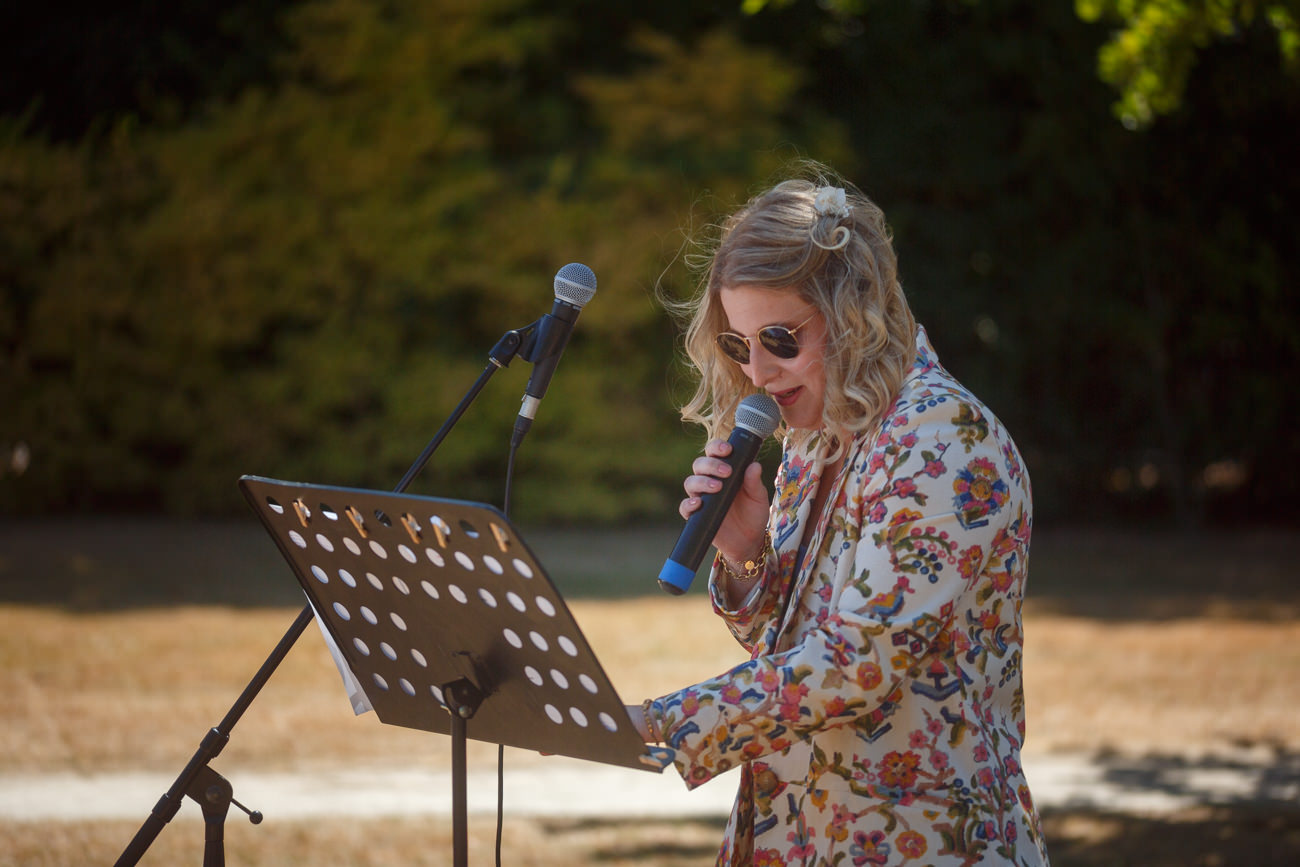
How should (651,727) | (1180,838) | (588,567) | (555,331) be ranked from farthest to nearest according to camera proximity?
(588,567) < (1180,838) < (555,331) < (651,727)

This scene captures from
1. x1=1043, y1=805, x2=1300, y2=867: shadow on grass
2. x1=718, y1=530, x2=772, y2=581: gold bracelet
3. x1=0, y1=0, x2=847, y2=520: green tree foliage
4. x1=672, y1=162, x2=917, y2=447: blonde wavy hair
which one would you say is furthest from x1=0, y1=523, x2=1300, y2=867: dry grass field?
x1=672, y1=162, x2=917, y2=447: blonde wavy hair

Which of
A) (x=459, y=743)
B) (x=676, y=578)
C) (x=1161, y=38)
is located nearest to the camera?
(x=459, y=743)

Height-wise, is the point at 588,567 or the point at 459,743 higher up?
the point at 459,743

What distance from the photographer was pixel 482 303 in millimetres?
15289

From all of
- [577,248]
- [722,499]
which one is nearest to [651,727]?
[722,499]

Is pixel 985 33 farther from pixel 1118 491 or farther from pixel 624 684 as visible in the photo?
pixel 624 684

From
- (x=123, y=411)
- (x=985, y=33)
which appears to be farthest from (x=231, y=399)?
(x=985, y=33)

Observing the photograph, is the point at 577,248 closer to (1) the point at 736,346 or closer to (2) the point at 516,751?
(2) the point at 516,751

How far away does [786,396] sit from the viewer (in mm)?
2422

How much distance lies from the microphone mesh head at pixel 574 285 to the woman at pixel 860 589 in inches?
12.1

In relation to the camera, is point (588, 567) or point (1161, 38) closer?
point (1161, 38)

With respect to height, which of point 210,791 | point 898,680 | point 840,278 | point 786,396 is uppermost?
point 840,278

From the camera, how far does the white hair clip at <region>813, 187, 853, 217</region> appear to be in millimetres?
2311

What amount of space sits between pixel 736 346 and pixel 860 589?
59cm
